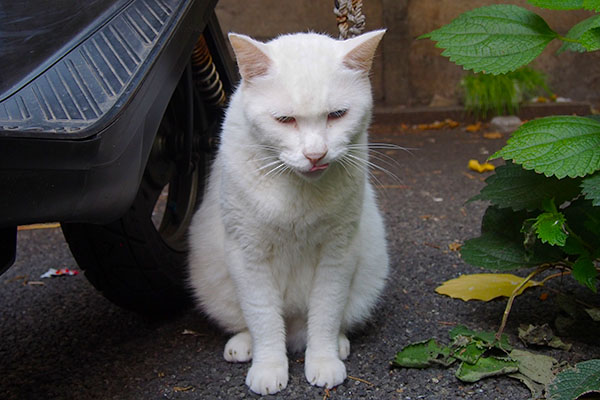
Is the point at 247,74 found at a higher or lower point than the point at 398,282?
higher

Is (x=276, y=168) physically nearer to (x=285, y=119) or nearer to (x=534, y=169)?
(x=285, y=119)

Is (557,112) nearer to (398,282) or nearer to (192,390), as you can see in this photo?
(398,282)

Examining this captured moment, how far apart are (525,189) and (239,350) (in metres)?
0.94

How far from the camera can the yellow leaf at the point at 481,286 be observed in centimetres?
207

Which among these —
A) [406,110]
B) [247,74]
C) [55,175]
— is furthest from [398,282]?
[406,110]

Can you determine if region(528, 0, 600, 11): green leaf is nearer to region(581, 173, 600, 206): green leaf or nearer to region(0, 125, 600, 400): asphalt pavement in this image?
region(581, 173, 600, 206): green leaf

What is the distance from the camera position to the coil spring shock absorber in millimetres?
2129

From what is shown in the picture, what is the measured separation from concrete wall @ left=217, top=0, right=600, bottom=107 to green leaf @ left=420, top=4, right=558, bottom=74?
138 inches

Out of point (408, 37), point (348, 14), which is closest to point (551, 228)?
point (348, 14)

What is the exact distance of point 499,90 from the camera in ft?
16.7

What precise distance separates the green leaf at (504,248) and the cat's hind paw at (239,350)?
695 millimetres

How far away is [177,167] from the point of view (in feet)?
7.39

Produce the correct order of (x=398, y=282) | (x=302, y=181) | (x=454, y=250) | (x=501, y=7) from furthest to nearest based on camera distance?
1. (x=454, y=250)
2. (x=398, y=282)
3. (x=501, y=7)
4. (x=302, y=181)

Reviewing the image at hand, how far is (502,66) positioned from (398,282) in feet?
3.14
